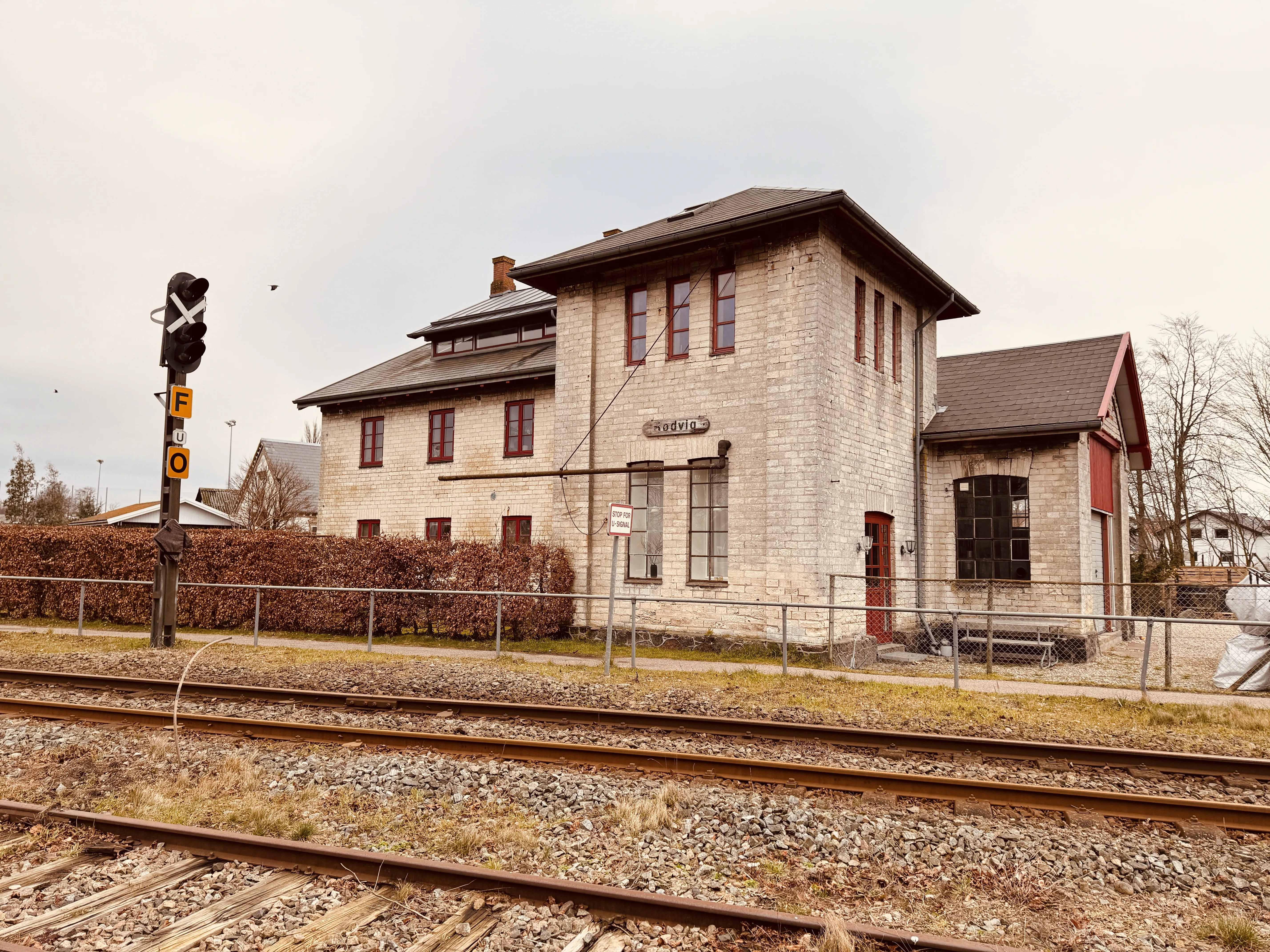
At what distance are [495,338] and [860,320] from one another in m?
12.1

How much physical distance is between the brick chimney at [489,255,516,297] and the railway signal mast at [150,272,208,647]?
53.8 feet

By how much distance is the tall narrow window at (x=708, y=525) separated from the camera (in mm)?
15500

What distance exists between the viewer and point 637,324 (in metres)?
17.0

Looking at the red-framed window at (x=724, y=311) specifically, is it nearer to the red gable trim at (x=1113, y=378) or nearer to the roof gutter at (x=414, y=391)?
the roof gutter at (x=414, y=391)

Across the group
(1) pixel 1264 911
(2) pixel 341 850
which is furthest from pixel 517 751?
(1) pixel 1264 911

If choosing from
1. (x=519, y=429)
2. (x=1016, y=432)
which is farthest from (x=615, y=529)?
(x=519, y=429)

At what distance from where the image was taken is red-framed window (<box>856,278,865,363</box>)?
16.2 metres

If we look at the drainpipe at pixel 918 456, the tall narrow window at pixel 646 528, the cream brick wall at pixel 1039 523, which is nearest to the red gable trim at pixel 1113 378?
the cream brick wall at pixel 1039 523

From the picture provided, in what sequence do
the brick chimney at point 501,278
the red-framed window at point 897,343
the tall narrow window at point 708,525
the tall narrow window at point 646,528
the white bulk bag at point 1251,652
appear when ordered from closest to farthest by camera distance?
the white bulk bag at point 1251,652
the tall narrow window at point 708,525
the tall narrow window at point 646,528
the red-framed window at point 897,343
the brick chimney at point 501,278

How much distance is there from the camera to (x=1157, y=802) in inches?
240

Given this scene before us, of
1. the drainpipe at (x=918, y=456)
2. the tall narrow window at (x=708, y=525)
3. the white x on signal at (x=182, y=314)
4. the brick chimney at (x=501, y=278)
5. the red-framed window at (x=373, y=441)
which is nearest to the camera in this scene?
the white x on signal at (x=182, y=314)

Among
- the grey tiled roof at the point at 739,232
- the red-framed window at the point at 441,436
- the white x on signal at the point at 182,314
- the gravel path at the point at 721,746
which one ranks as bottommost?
the gravel path at the point at 721,746

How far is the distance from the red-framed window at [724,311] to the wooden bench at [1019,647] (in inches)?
283

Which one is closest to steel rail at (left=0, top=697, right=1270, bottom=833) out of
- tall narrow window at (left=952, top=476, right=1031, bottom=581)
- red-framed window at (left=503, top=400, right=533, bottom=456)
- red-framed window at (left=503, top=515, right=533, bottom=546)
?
tall narrow window at (left=952, top=476, right=1031, bottom=581)
